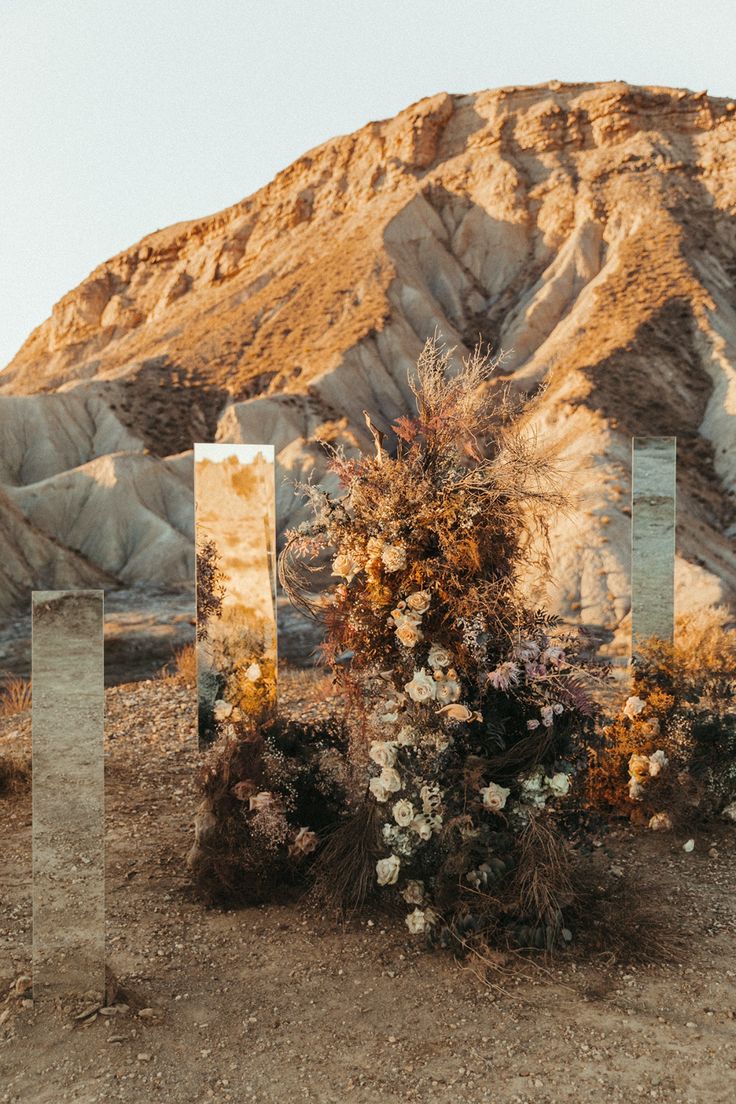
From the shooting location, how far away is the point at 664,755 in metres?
8.30

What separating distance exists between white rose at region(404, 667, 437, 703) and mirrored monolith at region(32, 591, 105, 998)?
1.98 m

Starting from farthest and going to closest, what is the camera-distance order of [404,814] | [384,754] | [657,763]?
[657,763] → [384,754] → [404,814]

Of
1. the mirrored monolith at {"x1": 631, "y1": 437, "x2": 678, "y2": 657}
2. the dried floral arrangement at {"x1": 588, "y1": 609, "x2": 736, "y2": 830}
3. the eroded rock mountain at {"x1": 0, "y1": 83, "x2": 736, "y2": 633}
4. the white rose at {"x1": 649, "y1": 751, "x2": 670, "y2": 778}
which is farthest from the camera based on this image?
the eroded rock mountain at {"x1": 0, "y1": 83, "x2": 736, "y2": 633}

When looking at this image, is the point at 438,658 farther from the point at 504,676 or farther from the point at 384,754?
the point at 384,754

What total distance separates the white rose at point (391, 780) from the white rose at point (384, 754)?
45 mm

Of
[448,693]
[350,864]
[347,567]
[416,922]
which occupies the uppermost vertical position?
[347,567]

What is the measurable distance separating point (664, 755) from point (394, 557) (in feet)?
11.4

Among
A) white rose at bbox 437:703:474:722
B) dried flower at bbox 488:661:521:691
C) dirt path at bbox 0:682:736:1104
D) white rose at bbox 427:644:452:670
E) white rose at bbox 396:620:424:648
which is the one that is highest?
white rose at bbox 396:620:424:648

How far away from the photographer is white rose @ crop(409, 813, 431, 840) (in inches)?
245

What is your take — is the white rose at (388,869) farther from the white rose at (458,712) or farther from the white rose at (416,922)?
the white rose at (458,712)

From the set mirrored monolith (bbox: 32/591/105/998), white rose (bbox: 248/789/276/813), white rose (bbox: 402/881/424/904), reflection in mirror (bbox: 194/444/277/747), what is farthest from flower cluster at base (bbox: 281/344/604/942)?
mirrored monolith (bbox: 32/591/105/998)

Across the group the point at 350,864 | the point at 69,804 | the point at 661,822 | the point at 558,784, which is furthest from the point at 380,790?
the point at 661,822

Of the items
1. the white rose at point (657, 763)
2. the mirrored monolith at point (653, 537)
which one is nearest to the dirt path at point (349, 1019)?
the white rose at point (657, 763)

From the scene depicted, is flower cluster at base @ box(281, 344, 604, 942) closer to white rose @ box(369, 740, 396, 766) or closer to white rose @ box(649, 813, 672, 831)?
white rose @ box(369, 740, 396, 766)
